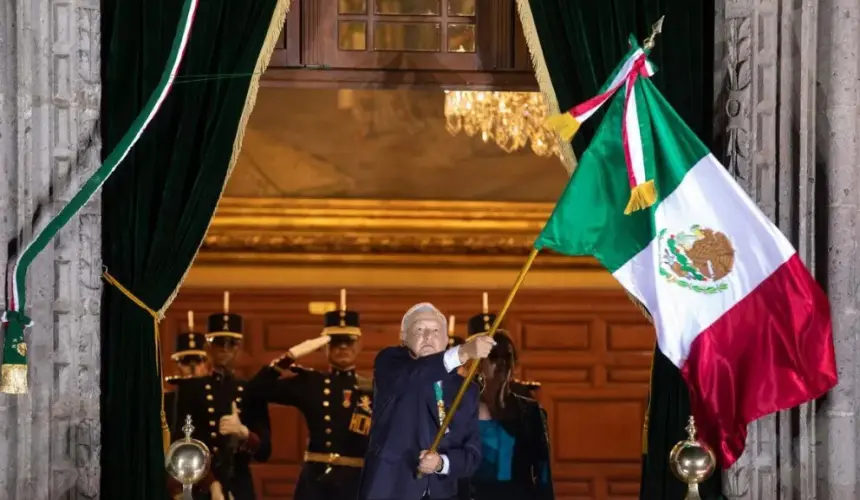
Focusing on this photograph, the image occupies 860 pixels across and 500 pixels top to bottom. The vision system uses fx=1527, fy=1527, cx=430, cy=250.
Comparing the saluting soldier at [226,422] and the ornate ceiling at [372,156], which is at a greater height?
the ornate ceiling at [372,156]

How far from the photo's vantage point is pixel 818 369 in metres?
6.57

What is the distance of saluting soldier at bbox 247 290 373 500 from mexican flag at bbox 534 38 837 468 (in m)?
2.78

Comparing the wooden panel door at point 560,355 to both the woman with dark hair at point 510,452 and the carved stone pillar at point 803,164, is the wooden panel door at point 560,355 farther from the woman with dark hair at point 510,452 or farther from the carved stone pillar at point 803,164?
the carved stone pillar at point 803,164

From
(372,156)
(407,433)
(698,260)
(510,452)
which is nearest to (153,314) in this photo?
(407,433)

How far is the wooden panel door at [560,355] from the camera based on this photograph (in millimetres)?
10672

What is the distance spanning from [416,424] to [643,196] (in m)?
1.43

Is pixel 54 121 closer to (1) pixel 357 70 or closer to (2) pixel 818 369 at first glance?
(1) pixel 357 70

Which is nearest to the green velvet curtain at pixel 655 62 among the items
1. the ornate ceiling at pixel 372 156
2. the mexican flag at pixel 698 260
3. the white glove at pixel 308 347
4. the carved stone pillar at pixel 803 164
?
the carved stone pillar at pixel 803 164

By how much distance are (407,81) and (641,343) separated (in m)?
3.89

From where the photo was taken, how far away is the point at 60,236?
702 centimetres

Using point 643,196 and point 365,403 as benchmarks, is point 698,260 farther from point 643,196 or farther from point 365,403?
point 365,403

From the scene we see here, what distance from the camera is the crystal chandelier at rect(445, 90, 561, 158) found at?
9.91 m

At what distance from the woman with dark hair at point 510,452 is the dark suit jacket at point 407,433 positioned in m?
2.04

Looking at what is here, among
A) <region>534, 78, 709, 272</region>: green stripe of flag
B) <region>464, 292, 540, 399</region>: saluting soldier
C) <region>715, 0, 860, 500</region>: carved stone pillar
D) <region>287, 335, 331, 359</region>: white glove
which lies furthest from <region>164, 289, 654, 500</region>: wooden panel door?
<region>534, 78, 709, 272</region>: green stripe of flag
